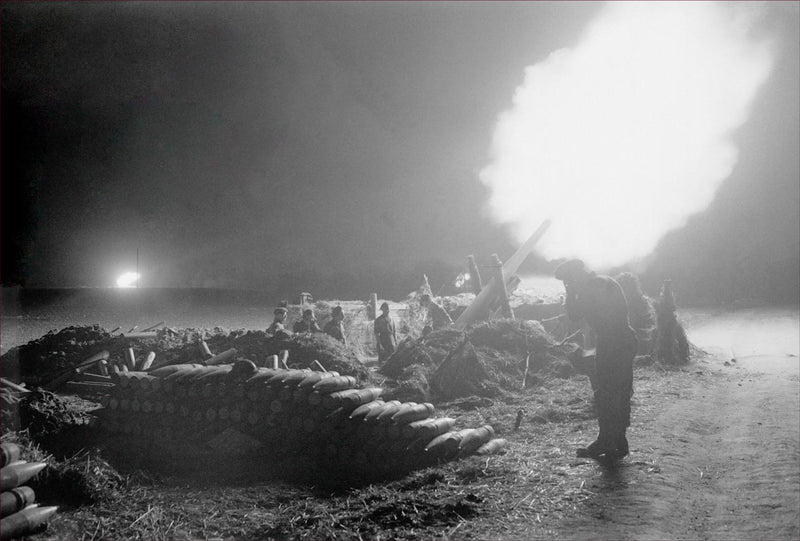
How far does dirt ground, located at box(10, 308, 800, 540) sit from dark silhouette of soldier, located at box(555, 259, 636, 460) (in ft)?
1.01

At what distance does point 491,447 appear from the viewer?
7.04m

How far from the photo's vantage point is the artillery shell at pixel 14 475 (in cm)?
464

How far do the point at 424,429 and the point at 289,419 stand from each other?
81.1 inches

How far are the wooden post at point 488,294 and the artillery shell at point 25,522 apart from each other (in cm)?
1136

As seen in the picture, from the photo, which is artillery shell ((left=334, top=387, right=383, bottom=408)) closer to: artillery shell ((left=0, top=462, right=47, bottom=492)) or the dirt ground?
the dirt ground

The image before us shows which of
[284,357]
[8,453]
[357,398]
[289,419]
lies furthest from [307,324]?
[8,453]

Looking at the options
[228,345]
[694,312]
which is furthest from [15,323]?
[694,312]

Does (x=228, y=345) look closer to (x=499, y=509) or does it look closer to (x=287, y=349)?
(x=287, y=349)

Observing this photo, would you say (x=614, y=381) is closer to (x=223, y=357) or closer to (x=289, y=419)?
(x=289, y=419)

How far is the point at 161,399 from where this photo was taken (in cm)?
793

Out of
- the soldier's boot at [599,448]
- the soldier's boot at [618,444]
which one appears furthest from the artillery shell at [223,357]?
the soldier's boot at [618,444]

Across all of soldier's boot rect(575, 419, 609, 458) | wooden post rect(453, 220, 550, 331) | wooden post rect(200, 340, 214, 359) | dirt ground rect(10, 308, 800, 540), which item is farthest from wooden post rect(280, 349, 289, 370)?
soldier's boot rect(575, 419, 609, 458)

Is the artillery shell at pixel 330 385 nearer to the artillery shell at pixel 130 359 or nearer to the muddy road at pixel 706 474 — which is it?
the muddy road at pixel 706 474

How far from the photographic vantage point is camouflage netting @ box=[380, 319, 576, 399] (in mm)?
11125
